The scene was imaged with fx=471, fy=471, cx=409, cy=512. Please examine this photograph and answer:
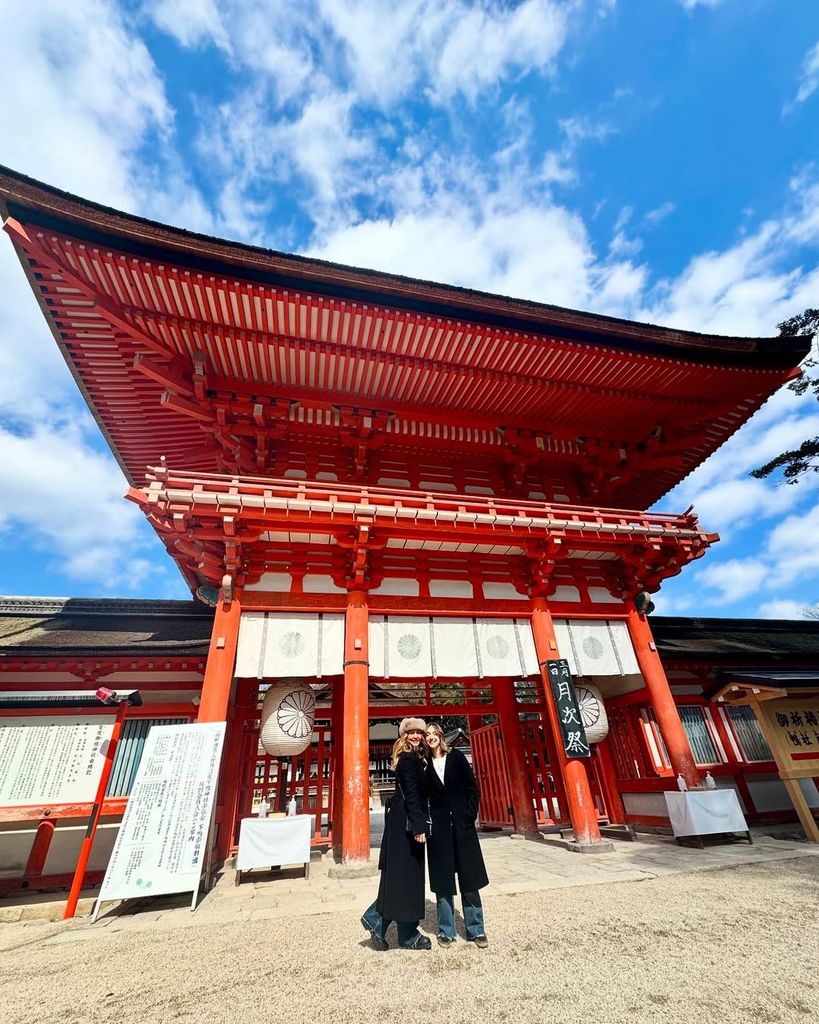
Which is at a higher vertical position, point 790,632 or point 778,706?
point 790,632

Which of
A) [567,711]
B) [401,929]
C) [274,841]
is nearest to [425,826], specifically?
[401,929]

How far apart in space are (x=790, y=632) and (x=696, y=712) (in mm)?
8112

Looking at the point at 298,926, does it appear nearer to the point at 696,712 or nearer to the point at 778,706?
the point at 778,706

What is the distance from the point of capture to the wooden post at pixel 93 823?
5.43m

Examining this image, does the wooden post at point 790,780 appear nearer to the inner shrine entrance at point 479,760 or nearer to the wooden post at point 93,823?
the inner shrine entrance at point 479,760

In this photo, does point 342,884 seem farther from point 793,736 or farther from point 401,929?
point 793,736

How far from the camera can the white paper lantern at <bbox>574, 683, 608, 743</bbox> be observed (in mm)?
8594

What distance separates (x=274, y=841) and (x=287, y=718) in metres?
1.70

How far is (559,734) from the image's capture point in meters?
7.85

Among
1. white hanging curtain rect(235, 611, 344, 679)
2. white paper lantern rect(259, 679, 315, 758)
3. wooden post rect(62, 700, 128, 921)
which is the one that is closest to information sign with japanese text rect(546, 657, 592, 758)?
white hanging curtain rect(235, 611, 344, 679)

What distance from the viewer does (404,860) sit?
141 inches

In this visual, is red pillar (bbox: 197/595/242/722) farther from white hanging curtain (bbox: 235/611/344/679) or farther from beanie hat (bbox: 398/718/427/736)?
beanie hat (bbox: 398/718/427/736)

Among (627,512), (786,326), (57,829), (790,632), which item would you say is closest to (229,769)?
(57,829)

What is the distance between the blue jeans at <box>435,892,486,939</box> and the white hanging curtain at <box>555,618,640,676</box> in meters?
5.58
